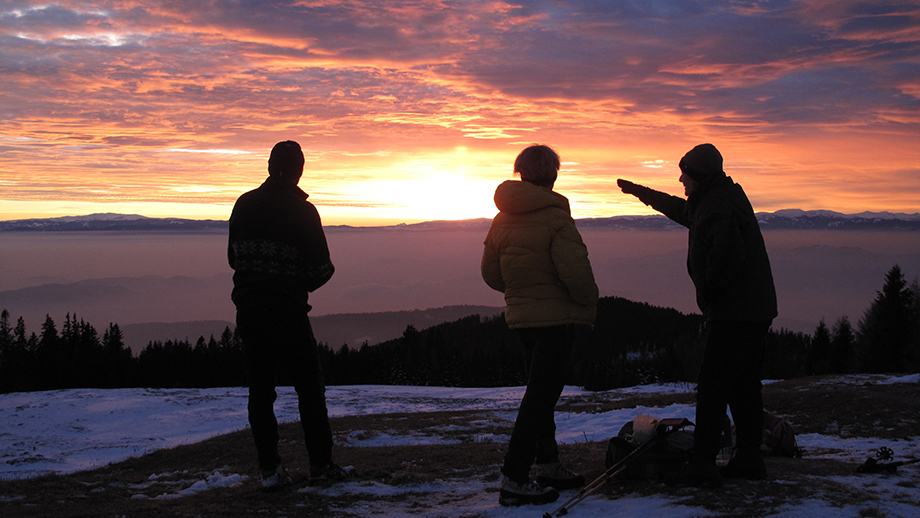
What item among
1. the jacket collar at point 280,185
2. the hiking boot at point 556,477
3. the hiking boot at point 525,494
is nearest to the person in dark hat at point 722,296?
the hiking boot at point 556,477

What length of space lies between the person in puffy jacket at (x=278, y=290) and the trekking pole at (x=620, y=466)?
8.44 ft

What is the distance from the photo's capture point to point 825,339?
Result: 55.3 meters

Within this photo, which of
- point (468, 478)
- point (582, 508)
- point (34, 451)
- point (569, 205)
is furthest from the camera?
point (34, 451)

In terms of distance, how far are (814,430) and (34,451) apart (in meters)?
23.3

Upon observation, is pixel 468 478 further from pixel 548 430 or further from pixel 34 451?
pixel 34 451

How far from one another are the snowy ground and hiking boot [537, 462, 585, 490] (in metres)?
0.15

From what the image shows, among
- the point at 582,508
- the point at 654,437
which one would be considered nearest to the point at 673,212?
the point at 654,437

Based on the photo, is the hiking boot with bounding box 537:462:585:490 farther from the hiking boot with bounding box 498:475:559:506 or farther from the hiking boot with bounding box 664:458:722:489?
the hiking boot with bounding box 664:458:722:489

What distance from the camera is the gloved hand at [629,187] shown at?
5.46 meters

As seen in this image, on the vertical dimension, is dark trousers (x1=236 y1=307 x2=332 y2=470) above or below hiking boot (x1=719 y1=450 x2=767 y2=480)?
above

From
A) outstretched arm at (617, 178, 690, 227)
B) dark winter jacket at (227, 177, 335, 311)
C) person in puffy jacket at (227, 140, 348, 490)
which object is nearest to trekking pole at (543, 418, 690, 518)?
outstretched arm at (617, 178, 690, 227)

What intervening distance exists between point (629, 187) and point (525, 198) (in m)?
1.40

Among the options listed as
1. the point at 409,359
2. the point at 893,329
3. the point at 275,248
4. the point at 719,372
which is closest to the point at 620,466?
the point at 719,372

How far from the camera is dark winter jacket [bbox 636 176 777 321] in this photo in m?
4.35
